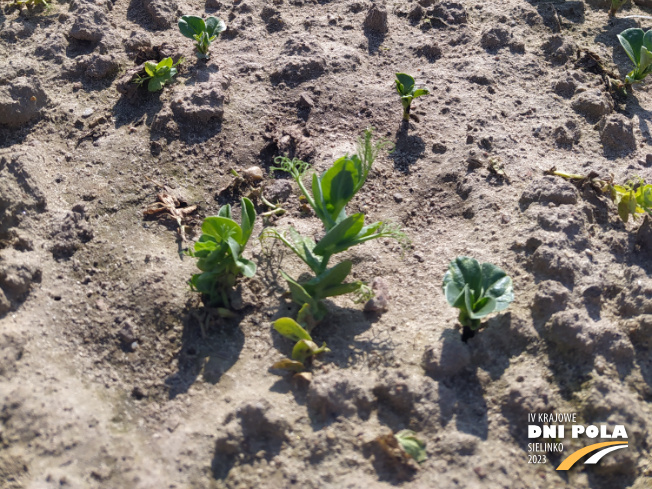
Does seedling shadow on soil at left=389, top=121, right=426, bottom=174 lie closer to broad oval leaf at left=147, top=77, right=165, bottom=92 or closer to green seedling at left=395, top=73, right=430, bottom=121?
green seedling at left=395, top=73, right=430, bottom=121

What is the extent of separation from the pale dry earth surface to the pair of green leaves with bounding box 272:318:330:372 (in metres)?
0.06

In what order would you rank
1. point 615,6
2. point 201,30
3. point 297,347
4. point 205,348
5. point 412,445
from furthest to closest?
point 615,6
point 201,30
point 205,348
point 297,347
point 412,445

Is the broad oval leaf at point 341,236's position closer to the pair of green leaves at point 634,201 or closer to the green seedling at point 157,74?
the pair of green leaves at point 634,201

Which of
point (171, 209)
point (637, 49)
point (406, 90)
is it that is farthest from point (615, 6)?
point (171, 209)

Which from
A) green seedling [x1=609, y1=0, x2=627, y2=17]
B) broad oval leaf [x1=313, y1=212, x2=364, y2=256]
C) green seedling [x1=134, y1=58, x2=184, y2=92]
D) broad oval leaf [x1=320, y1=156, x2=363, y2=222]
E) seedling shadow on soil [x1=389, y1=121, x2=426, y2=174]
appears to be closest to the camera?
broad oval leaf [x1=313, y1=212, x2=364, y2=256]

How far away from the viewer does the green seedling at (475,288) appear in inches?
86.1

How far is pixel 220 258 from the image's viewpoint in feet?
7.58

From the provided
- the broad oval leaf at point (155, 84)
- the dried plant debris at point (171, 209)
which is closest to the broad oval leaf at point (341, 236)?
the dried plant debris at point (171, 209)

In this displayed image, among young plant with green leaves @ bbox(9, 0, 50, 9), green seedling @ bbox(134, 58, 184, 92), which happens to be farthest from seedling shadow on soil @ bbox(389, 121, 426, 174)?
young plant with green leaves @ bbox(9, 0, 50, 9)

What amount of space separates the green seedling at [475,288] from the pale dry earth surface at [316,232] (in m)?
0.12

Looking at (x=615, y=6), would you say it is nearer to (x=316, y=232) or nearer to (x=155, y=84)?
(x=316, y=232)

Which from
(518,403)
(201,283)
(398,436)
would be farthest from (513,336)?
(201,283)

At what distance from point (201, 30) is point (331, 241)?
1.64m

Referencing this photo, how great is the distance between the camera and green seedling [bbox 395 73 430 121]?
119 inches
